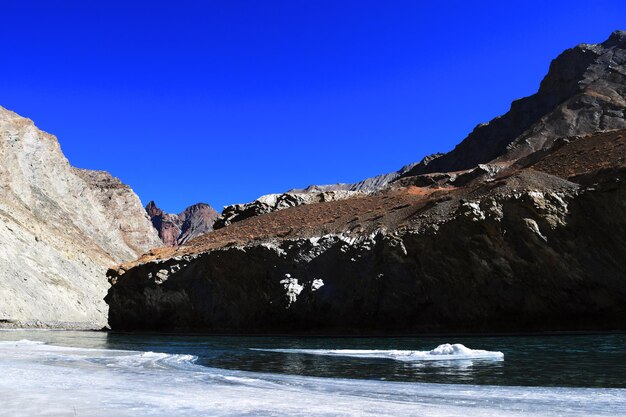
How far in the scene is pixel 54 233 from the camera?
98.0 metres

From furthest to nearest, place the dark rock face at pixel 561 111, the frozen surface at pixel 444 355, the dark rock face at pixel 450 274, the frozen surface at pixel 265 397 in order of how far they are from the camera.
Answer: the dark rock face at pixel 561 111 → the dark rock face at pixel 450 274 → the frozen surface at pixel 444 355 → the frozen surface at pixel 265 397

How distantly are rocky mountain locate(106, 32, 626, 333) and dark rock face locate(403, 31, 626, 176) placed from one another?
41688 millimetres

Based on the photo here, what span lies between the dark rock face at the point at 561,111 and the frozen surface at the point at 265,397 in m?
80.5

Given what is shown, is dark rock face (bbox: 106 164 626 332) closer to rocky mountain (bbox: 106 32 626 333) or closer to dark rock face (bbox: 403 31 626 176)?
rocky mountain (bbox: 106 32 626 333)

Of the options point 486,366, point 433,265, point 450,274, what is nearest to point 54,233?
point 433,265

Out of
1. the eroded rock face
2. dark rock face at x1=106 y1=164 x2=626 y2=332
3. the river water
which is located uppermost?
the eroded rock face

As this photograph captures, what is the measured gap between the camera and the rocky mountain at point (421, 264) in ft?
107

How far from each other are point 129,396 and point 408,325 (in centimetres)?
2895

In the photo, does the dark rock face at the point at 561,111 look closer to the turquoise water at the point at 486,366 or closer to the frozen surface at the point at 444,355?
the turquoise water at the point at 486,366

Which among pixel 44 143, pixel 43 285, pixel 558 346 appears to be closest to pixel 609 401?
pixel 558 346

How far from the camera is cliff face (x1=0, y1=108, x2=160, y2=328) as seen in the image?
243 feet

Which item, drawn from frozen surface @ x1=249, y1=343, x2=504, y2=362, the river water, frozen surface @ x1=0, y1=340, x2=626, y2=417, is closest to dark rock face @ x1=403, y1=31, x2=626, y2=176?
frozen surface @ x1=249, y1=343, x2=504, y2=362

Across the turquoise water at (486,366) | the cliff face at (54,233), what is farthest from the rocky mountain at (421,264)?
the cliff face at (54,233)

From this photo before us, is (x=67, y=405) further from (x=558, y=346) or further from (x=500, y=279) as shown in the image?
(x=500, y=279)
